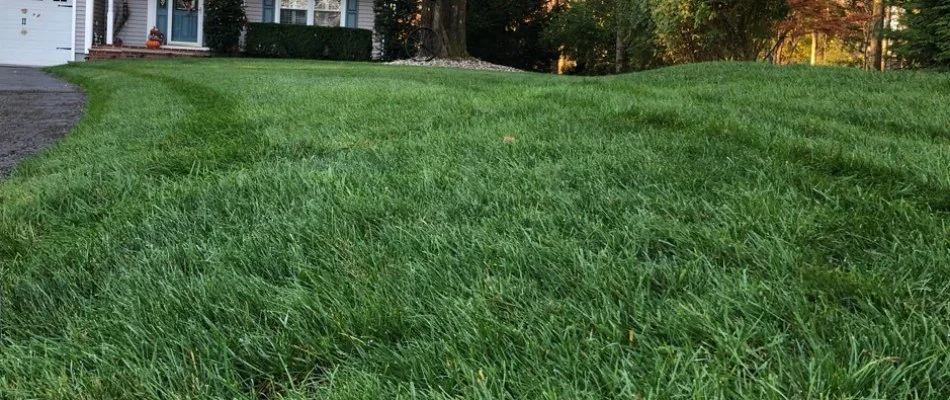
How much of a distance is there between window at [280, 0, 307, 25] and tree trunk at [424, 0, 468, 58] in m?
5.70

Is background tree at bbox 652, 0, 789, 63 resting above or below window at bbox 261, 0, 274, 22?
below

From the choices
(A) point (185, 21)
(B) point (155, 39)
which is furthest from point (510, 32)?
(B) point (155, 39)

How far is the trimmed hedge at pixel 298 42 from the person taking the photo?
60.4 ft

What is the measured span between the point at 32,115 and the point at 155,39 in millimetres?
13305

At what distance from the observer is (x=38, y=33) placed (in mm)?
18078

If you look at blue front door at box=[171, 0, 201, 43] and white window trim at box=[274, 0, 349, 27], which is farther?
white window trim at box=[274, 0, 349, 27]

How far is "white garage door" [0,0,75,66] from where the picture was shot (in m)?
17.8

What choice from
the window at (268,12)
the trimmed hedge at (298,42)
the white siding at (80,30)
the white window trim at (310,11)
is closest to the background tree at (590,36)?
the trimmed hedge at (298,42)

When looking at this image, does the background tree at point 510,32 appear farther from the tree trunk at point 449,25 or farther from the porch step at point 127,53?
the porch step at point 127,53

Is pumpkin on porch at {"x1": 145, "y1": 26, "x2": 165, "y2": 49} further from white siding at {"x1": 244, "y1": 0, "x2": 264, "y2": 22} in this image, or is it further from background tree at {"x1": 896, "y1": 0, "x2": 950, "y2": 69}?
background tree at {"x1": 896, "y1": 0, "x2": 950, "y2": 69}

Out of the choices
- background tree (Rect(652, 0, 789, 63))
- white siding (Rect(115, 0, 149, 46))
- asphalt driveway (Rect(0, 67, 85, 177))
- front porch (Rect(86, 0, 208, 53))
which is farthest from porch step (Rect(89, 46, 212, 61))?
background tree (Rect(652, 0, 789, 63))

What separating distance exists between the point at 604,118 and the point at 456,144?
0.99m

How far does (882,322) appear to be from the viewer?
4.39 feet

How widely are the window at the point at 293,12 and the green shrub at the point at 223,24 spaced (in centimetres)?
171
